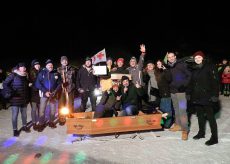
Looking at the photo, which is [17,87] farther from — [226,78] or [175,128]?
[226,78]

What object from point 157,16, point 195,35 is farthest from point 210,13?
point 157,16

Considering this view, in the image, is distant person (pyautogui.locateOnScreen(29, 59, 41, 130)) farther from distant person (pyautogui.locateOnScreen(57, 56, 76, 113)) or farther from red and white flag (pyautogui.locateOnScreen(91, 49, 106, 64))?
red and white flag (pyautogui.locateOnScreen(91, 49, 106, 64))

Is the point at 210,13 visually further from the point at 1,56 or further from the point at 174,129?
the point at 174,129

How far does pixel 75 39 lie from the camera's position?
2081 cm

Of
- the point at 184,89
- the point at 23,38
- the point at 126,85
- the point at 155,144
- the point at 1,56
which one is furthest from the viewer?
the point at 23,38

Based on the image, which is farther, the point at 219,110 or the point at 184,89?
the point at 219,110

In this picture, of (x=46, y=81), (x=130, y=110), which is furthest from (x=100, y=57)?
(x=130, y=110)

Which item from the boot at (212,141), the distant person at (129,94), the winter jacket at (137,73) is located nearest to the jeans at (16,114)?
the distant person at (129,94)

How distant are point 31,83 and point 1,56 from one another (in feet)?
37.1

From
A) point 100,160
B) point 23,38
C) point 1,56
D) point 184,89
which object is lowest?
point 100,160

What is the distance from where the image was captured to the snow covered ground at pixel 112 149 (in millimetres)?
5340

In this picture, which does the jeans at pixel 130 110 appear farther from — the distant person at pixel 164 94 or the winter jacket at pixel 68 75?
the winter jacket at pixel 68 75

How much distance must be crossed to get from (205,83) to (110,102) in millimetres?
2433

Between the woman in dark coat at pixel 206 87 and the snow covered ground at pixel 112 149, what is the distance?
0.57 m
